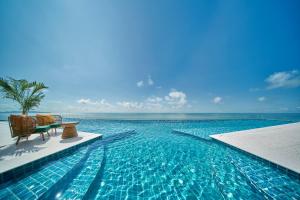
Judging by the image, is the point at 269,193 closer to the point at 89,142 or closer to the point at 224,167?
the point at 224,167

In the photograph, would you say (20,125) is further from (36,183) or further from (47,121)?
(36,183)

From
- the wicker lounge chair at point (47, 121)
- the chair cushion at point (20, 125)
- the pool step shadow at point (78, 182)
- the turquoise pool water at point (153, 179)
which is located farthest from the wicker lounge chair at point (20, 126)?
the pool step shadow at point (78, 182)

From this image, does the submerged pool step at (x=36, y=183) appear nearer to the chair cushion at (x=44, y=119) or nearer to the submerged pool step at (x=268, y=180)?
the chair cushion at (x=44, y=119)

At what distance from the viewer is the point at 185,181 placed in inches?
124

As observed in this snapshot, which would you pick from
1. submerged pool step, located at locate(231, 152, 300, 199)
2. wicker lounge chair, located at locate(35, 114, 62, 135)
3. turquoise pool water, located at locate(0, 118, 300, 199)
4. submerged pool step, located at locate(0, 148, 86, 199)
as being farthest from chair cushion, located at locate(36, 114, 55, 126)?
submerged pool step, located at locate(231, 152, 300, 199)

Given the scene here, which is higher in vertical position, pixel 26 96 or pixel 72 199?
pixel 26 96

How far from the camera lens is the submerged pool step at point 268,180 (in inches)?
101

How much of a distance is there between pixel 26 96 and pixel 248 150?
443 inches

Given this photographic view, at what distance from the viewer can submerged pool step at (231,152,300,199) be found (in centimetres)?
257

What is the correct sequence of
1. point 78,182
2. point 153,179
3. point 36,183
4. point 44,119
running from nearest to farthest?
1. point 36,183
2. point 78,182
3. point 153,179
4. point 44,119

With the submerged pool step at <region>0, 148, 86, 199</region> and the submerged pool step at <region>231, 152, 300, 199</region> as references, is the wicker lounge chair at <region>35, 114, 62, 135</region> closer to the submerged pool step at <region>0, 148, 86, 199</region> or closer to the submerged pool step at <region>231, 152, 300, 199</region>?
the submerged pool step at <region>0, 148, 86, 199</region>

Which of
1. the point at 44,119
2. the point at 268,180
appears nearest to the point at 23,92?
the point at 44,119

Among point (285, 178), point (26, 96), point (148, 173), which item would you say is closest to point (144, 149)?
point (148, 173)

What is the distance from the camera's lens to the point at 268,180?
2.96 meters
